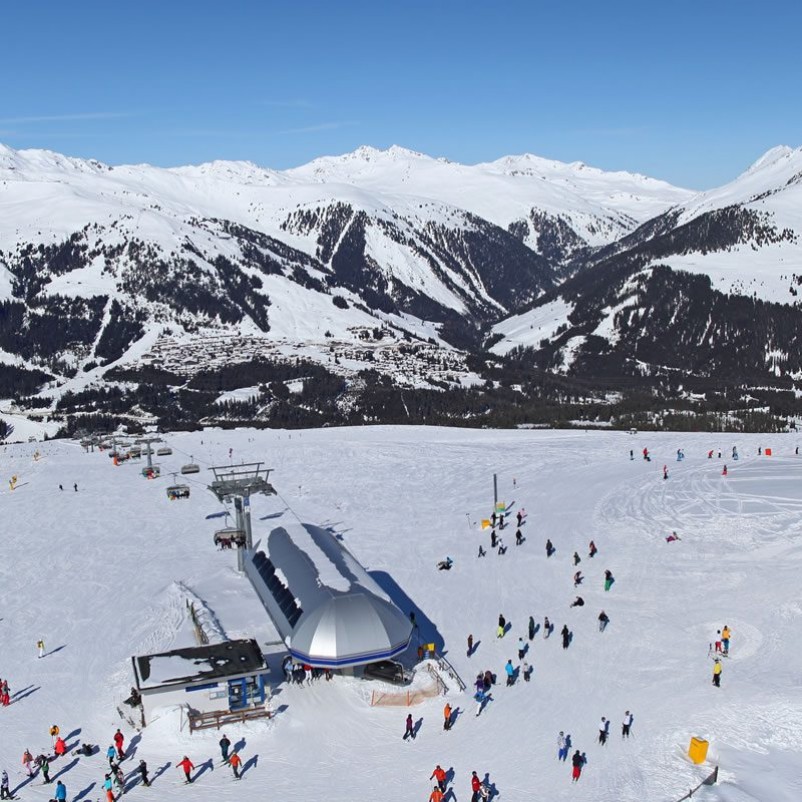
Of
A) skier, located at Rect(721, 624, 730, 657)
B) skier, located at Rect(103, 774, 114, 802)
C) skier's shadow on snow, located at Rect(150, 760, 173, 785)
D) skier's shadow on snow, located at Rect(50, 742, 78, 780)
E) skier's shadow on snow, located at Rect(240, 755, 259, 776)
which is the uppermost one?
skier, located at Rect(721, 624, 730, 657)

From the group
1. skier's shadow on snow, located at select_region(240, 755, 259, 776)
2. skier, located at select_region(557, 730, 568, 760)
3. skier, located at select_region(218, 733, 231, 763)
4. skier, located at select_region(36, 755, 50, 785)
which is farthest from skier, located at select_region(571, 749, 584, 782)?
skier, located at select_region(36, 755, 50, 785)

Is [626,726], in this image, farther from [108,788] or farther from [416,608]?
[108,788]

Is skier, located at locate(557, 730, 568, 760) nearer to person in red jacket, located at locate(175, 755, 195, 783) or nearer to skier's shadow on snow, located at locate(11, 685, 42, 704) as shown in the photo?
person in red jacket, located at locate(175, 755, 195, 783)

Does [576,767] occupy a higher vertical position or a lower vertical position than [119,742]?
lower

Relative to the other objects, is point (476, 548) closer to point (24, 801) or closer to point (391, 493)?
point (391, 493)

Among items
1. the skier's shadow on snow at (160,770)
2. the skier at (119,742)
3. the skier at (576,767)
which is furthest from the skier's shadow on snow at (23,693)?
the skier at (576,767)

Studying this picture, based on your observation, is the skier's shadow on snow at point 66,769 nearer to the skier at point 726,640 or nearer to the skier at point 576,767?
the skier at point 576,767

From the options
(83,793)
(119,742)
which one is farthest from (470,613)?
(83,793)
